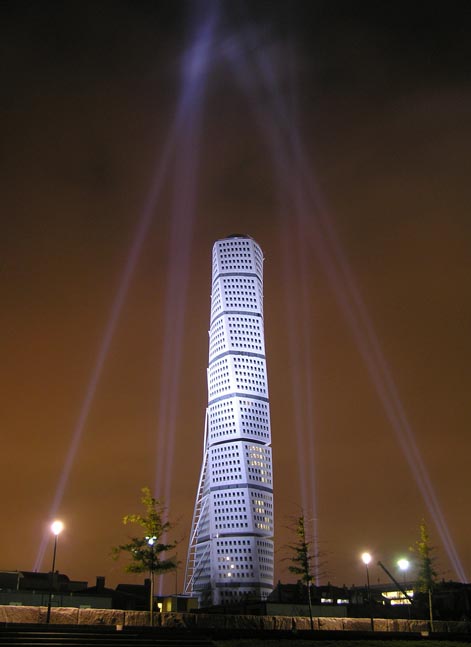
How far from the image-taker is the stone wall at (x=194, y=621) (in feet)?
96.4

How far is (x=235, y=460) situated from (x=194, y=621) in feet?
298

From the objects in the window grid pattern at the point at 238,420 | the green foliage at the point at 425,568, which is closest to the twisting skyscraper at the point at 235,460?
the window grid pattern at the point at 238,420

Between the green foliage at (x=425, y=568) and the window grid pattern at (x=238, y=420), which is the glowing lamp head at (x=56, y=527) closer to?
the green foliage at (x=425, y=568)

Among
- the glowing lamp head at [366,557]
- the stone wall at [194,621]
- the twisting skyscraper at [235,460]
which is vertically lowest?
the stone wall at [194,621]

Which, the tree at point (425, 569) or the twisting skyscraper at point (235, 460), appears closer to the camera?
the tree at point (425, 569)

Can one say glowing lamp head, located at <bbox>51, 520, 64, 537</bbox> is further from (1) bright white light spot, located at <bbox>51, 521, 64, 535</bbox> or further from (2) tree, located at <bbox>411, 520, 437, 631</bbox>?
(2) tree, located at <bbox>411, 520, 437, 631</bbox>

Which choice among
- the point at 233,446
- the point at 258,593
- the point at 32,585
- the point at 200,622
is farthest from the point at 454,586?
the point at 200,622

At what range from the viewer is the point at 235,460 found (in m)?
124

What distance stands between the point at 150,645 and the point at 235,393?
101m

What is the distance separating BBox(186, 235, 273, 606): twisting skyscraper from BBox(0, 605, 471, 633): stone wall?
8189 centimetres

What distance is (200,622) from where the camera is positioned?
33.0 metres

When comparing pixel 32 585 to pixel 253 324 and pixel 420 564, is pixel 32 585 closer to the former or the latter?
pixel 420 564

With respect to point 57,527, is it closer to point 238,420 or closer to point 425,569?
point 425,569

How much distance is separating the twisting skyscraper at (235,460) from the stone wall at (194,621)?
8189 centimetres
